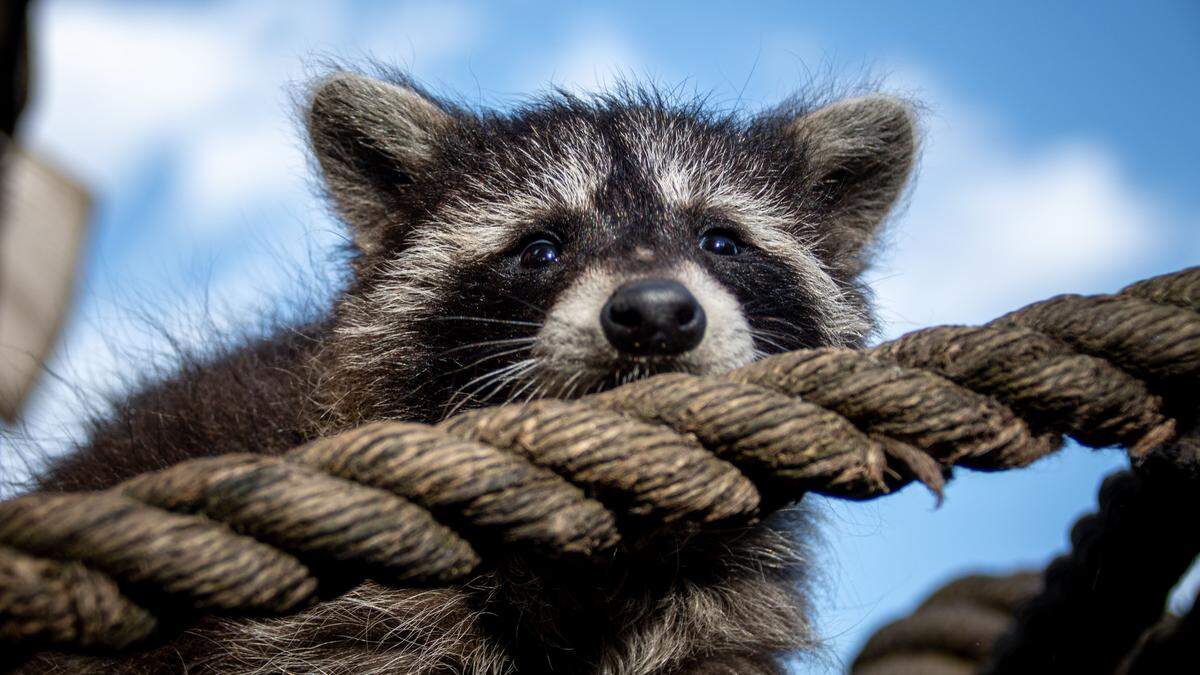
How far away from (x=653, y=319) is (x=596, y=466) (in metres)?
0.97

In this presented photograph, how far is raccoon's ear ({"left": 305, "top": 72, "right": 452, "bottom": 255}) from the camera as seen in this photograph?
4.48 m

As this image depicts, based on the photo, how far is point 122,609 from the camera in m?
1.84

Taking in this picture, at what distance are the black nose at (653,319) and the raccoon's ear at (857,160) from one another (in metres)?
1.72

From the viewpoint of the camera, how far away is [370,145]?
4.54 metres

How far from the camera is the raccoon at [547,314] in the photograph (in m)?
3.46

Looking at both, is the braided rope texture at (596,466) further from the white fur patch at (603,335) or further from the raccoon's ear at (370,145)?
the raccoon's ear at (370,145)

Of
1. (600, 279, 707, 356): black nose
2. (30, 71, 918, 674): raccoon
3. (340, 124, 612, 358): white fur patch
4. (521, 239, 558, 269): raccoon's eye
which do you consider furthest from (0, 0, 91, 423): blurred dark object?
(600, 279, 707, 356): black nose

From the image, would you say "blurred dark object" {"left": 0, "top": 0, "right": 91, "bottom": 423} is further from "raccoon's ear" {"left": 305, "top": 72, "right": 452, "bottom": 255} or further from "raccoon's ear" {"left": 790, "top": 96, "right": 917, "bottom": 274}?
"raccoon's ear" {"left": 790, "top": 96, "right": 917, "bottom": 274}

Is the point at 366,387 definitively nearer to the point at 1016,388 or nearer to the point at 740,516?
the point at 740,516

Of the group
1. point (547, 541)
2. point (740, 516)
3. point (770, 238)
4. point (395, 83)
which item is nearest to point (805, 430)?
point (740, 516)

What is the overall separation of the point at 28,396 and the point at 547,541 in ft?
15.0

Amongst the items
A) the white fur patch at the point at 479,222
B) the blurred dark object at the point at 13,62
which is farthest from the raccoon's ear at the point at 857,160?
the blurred dark object at the point at 13,62

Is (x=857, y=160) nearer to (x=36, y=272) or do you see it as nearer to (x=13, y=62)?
(x=13, y=62)

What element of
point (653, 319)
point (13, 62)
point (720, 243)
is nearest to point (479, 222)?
point (720, 243)
